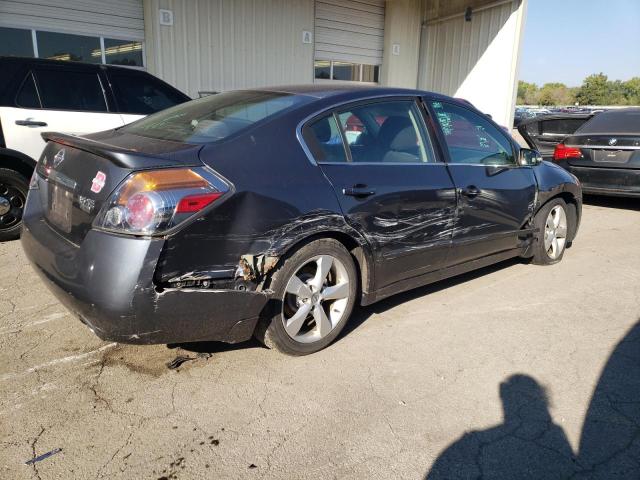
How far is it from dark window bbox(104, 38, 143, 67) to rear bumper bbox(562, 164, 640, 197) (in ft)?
25.6

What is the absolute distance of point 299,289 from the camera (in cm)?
291

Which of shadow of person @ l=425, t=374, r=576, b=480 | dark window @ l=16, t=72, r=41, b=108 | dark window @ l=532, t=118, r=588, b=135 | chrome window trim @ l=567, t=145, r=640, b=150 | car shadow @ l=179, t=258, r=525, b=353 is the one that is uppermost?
dark window @ l=16, t=72, r=41, b=108

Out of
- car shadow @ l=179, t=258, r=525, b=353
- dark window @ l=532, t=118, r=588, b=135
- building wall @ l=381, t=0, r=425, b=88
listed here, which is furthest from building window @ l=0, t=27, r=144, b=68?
dark window @ l=532, t=118, r=588, b=135

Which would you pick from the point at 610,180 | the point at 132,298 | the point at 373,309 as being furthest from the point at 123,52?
the point at 610,180

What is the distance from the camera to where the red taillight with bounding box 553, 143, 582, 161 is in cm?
776

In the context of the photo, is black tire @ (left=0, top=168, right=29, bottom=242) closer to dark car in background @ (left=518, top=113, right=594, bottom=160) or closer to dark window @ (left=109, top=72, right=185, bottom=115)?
dark window @ (left=109, top=72, right=185, bottom=115)

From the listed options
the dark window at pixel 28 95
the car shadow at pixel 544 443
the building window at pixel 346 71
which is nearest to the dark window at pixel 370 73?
the building window at pixel 346 71

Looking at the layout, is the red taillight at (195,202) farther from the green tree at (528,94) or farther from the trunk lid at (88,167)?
the green tree at (528,94)

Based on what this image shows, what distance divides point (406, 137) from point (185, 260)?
188 cm

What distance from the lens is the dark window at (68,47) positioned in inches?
321

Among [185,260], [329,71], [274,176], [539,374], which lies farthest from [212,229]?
[329,71]

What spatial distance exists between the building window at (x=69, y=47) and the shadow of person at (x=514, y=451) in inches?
300

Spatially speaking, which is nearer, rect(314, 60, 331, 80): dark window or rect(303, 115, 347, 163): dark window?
rect(303, 115, 347, 163): dark window

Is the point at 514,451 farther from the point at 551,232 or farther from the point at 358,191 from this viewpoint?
the point at 551,232
